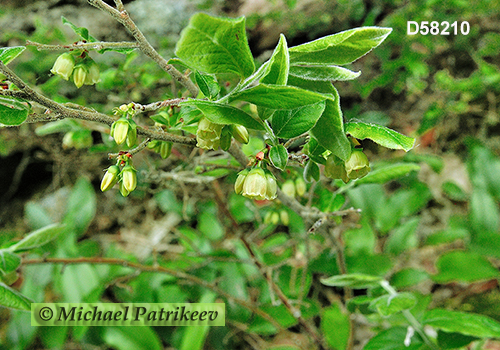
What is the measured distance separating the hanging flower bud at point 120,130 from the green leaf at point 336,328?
39.7 inches

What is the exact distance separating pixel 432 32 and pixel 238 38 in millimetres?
1676

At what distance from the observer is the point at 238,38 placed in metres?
0.45

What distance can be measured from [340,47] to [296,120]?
110 millimetres

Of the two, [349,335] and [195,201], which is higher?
[195,201]

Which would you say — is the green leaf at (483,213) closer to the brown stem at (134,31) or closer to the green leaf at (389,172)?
the green leaf at (389,172)

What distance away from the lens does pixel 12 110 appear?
50 cm

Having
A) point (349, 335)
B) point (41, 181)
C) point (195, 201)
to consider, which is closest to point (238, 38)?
point (349, 335)

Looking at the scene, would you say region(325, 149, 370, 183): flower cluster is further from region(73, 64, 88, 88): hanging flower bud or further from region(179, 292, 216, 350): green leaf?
region(179, 292, 216, 350): green leaf

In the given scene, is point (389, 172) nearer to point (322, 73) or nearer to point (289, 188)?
point (289, 188)

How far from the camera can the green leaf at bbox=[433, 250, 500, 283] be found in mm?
1310

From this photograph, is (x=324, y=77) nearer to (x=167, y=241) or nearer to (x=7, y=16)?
(x=167, y=241)

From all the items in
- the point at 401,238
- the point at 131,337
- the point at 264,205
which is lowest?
the point at 131,337

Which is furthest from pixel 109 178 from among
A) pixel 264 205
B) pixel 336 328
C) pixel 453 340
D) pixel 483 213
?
pixel 483 213

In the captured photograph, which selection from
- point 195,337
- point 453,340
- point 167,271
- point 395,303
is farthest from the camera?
point 195,337
